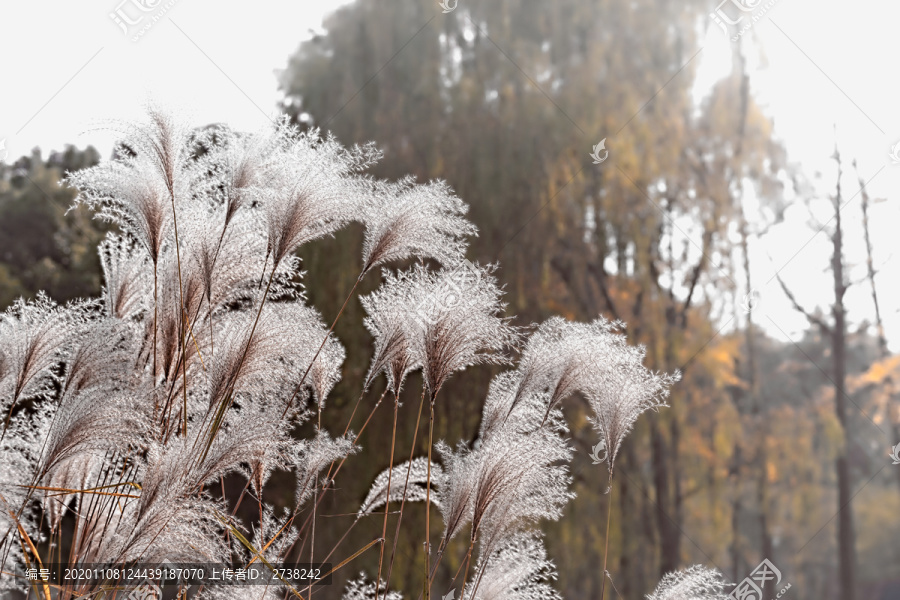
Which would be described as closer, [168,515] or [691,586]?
[168,515]

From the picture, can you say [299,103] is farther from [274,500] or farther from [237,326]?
[237,326]

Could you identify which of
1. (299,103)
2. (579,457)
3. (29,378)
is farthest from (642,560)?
(29,378)

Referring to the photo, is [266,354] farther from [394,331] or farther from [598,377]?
[598,377]

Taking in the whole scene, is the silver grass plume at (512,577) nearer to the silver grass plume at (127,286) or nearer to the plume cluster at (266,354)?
Answer: the plume cluster at (266,354)

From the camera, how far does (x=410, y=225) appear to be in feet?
2.96

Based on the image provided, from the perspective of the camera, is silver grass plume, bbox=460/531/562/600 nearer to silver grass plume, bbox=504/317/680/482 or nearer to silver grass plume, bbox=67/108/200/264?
Answer: silver grass plume, bbox=504/317/680/482

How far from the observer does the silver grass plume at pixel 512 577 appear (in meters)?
0.89

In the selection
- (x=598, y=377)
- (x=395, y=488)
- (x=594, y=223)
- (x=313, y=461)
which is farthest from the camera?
(x=594, y=223)

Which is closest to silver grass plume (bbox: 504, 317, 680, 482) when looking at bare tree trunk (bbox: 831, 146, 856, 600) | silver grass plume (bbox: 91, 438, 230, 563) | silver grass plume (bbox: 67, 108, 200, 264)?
silver grass plume (bbox: 91, 438, 230, 563)

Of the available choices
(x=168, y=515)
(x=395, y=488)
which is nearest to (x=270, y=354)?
(x=168, y=515)

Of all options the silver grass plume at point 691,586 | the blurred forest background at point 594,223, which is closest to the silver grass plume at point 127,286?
the silver grass plume at point 691,586

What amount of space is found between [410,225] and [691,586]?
612 mm

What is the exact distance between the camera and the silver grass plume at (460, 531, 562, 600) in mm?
893

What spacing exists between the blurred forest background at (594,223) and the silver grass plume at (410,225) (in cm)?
207
